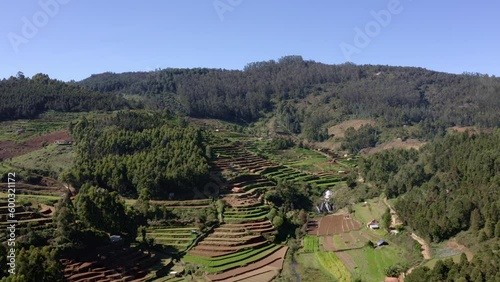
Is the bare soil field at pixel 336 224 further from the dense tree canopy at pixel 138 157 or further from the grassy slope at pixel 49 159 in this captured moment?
the grassy slope at pixel 49 159

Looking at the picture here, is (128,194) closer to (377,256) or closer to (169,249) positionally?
(169,249)

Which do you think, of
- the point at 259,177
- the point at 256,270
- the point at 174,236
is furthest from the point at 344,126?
the point at 256,270

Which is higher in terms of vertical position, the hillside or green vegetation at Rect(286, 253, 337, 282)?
the hillside

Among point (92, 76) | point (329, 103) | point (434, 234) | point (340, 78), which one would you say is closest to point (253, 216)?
point (434, 234)

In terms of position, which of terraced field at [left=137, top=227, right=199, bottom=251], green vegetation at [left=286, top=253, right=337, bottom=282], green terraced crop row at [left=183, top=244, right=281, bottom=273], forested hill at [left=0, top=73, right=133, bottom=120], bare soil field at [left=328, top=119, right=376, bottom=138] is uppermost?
forested hill at [left=0, top=73, right=133, bottom=120]

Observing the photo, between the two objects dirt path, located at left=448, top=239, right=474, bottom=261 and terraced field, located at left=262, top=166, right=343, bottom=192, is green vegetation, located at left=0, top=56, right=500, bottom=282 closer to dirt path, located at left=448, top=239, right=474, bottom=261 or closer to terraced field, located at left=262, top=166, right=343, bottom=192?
terraced field, located at left=262, top=166, right=343, bottom=192

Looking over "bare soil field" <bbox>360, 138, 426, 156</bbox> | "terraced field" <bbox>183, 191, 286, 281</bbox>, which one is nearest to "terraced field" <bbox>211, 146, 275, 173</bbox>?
"terraced field" <bbox>183, 191, 286, 281</bbox>

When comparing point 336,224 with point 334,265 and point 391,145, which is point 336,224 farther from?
point 391,145
